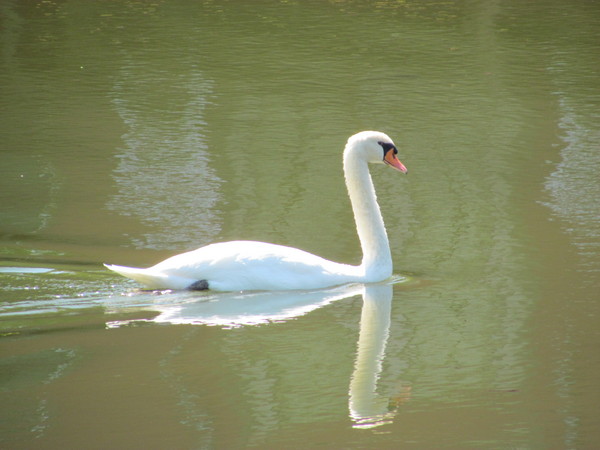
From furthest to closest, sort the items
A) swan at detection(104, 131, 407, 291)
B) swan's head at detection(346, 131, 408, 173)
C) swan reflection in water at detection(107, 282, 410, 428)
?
swan's head at detection(346, 131, 408, 173) < swan at detection(104, 131, 407, 291) < swan reflection in water at detection(107, 282, 410, 428)

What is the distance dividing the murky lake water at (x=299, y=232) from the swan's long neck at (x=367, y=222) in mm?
149

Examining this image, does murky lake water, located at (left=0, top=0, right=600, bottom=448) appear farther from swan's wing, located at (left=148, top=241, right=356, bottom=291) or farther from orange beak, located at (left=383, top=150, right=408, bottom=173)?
orange beak, located at (left=383, top=150, right=408, bottom=173)

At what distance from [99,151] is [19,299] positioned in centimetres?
410

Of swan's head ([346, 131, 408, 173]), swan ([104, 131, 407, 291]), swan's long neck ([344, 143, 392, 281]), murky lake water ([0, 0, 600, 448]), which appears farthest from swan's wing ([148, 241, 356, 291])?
swan's head ([346, 131, 408, 173])

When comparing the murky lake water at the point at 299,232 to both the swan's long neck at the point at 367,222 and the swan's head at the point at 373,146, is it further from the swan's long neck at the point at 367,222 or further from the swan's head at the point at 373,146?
the swan's head at the point at 373,146

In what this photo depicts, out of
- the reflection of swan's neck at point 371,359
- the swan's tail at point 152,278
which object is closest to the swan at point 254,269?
the swan's tail at point 152,278

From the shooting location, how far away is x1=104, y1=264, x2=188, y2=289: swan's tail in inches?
264

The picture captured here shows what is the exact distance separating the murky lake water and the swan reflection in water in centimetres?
2

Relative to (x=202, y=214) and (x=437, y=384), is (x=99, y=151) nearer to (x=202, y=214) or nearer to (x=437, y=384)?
(x=202, y=214)

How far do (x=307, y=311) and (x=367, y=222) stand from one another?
39.6 inches

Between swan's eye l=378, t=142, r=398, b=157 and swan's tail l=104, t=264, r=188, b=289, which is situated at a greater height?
swan's eye l=378, t=142, r=398, b=157

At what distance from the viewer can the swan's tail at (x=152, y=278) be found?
6707 millimetres

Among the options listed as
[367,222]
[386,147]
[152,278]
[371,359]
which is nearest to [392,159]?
[386,147]

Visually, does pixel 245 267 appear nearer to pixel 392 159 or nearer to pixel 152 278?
pixel 152 278
